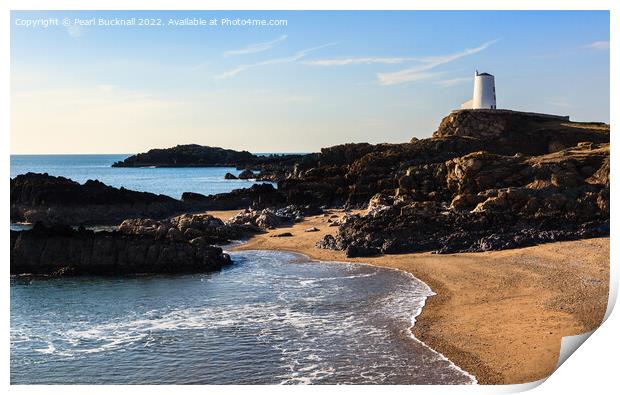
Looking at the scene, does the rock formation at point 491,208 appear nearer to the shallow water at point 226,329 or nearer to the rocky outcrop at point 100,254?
the shallow water at point 226,329

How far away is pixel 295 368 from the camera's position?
14.6 metres

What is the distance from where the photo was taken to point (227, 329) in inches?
681

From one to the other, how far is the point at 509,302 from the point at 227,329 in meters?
8.32

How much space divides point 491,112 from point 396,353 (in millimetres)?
36927

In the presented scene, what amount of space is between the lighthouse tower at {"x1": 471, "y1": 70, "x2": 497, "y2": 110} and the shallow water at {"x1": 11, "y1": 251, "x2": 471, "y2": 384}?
2659 centimetres

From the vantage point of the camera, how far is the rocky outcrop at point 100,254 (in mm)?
24828

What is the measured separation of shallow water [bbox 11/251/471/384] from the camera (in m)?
14.4

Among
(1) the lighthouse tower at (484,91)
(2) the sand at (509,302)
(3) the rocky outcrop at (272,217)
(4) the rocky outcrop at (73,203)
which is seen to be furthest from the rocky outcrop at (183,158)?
(2) the sand at (509,302)

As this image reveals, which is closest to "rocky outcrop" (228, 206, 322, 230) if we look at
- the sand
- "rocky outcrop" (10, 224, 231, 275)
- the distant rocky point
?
the distant rocky point

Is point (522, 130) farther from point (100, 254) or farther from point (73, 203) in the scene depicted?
point (100, 254)

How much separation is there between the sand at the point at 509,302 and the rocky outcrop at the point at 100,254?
5.68m

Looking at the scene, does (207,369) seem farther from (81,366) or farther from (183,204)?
(183,204)
